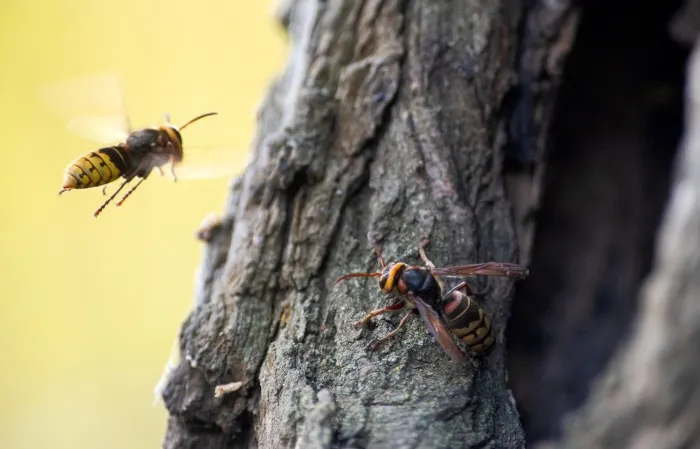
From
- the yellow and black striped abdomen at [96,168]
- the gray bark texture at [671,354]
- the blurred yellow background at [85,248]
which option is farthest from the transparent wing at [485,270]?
the blurred yellow background at [85,248]

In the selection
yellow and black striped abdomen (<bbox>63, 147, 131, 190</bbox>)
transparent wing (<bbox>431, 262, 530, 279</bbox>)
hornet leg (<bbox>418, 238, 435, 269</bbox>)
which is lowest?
transparent wing (<bbox>431, 262, 530, 279</bbox>)

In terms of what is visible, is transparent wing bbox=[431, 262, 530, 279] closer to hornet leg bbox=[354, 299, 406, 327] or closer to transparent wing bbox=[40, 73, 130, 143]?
hornet leg bbox=[354, 299, 406, 327]

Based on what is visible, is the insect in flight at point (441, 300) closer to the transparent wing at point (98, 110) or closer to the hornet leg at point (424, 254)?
the hornet leg at point (424, 254)

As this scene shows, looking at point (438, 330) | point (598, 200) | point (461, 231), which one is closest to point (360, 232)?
point (461, 231)

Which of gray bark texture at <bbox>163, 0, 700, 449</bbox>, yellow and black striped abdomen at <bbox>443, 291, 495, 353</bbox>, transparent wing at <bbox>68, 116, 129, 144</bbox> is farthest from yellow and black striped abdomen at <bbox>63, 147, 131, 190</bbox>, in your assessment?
yellow and black striped abdomen at <bbox>443, 291, 495, 353</bbox>

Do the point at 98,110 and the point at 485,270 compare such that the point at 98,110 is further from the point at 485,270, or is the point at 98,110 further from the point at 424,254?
the point at 485,270

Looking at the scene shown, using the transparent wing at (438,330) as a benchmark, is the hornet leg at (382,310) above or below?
above

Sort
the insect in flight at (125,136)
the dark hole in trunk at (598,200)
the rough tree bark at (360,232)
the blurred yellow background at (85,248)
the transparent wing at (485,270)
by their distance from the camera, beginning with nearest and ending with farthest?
1. the rough tree bark at (360,232)
2. the transparent wing at (485,270)
3. the insect in flight at (125,136)
4. the dark hole in trunk at (598,200)
5. the blurred yellow background at (85,248)
